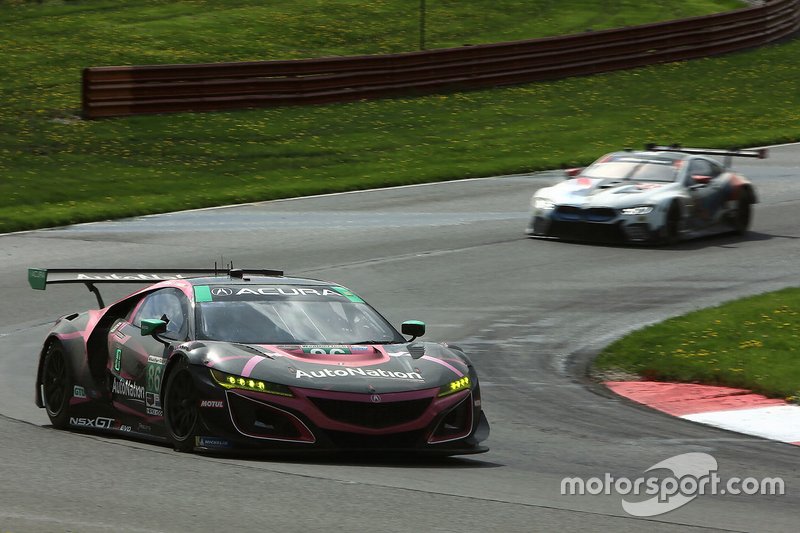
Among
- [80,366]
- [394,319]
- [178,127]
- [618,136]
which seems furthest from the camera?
[618,136]

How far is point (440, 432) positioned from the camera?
8.67 m

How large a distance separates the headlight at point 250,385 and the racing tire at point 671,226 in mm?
12502

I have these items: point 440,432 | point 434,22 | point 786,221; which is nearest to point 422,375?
point 440,432

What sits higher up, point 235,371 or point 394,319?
point 235,371

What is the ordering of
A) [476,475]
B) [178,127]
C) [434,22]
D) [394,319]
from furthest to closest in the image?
[434,22] < [178,127] < [394,319] < [476,475]

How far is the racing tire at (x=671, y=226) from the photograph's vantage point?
790 inches

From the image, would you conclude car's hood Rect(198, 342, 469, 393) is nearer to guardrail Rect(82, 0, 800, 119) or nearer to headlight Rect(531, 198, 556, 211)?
headlight Rect(531, 198, 556, 211)

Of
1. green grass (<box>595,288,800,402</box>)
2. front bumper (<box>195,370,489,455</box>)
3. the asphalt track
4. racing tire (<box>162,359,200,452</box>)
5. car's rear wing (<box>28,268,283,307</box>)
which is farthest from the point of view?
green grass (<box>595,288,800,402</box>)

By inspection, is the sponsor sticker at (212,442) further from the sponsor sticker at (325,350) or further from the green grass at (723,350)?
the green grass at (723,350)

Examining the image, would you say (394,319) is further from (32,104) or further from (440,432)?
(32,104)

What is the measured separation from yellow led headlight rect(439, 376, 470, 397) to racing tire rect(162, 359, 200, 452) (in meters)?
1.48

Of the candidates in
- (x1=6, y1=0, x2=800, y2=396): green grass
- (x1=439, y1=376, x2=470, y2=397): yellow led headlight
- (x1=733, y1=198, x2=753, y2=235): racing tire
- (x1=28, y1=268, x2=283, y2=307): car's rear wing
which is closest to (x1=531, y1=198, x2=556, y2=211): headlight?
(x1=733, y1=198, x2=753, y2=235): racing tire

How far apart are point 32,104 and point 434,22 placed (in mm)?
16193

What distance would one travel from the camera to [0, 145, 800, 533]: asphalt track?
6.96 metres
